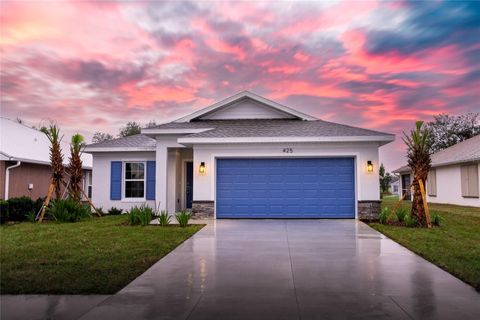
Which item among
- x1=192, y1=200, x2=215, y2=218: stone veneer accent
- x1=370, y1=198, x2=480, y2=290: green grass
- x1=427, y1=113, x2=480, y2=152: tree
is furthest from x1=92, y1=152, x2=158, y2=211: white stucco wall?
x1=427, y1=113, x2=480, y2=152: tree

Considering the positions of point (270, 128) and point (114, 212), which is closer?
point (270, 128)

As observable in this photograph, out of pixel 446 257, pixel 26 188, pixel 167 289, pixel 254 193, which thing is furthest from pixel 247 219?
pixel 26 188

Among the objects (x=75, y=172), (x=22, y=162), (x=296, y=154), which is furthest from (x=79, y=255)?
(x=22, y=162)

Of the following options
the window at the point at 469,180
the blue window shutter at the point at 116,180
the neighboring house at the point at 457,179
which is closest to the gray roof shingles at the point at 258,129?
the blue window shutter at the point at 116,180

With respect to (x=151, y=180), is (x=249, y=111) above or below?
above

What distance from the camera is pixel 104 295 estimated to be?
17.0ft

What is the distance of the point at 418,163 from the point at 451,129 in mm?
37234

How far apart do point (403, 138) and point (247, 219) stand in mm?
6293

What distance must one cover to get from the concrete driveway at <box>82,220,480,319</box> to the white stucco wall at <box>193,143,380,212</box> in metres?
5.26

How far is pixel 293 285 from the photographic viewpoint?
566cm

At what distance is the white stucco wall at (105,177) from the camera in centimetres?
1766

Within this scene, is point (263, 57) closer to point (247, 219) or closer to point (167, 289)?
point (247, 219)

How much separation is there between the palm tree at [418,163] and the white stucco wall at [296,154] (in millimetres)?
1515

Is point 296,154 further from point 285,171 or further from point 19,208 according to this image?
point 19,208
